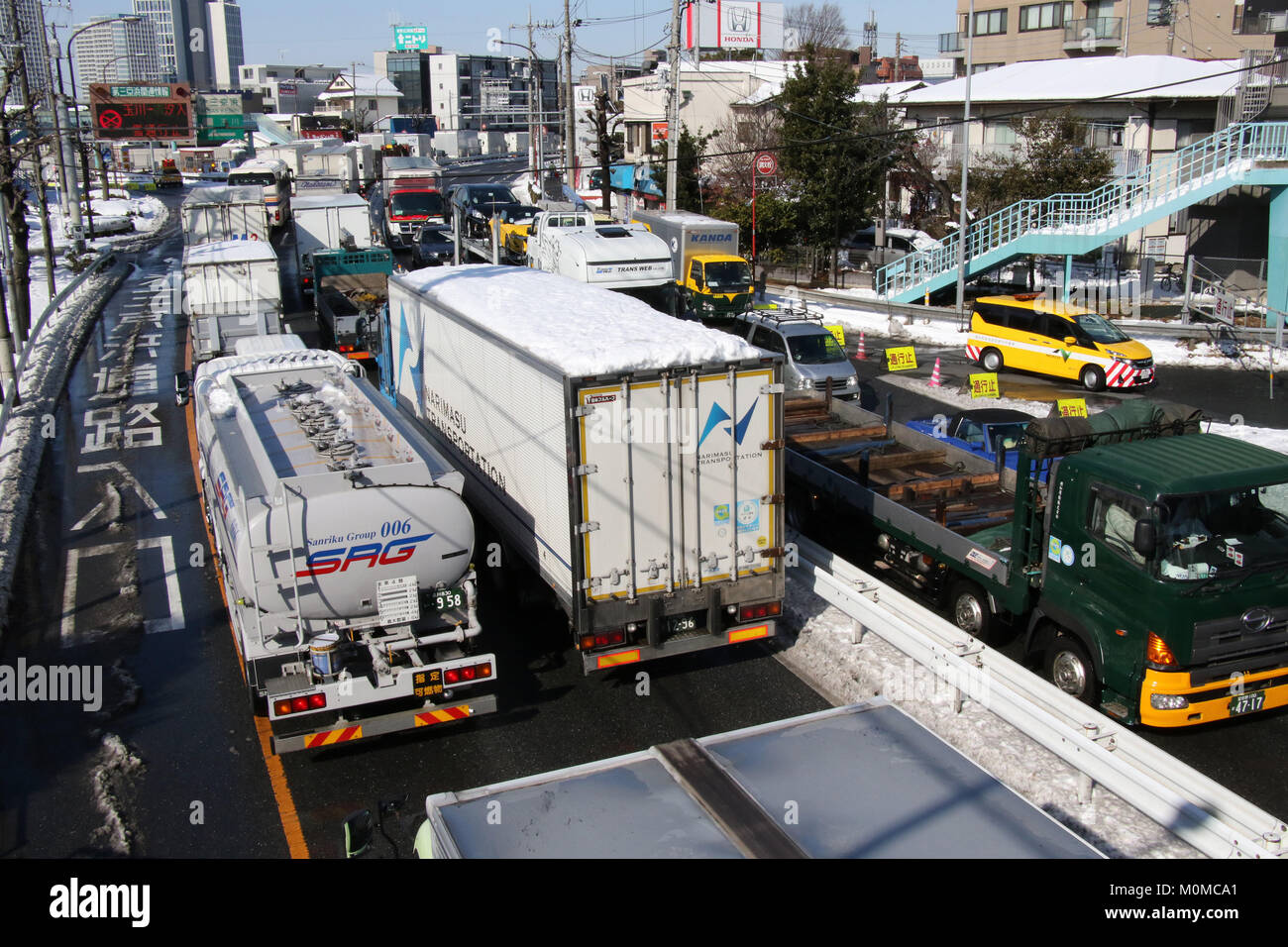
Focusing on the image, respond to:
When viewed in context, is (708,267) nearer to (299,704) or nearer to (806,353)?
(806,353)

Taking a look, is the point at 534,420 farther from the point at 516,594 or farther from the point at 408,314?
the point at 408,314

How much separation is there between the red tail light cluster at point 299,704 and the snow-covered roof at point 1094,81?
3238 cm

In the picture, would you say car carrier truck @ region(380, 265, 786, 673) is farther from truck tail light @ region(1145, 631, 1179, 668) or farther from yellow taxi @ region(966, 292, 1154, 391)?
yellow taxi @ region(966, 292, 1154, 391)

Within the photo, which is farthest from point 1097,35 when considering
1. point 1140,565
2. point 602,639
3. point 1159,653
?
point 602,639

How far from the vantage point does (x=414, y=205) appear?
1710 inches

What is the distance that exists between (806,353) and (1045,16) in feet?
129

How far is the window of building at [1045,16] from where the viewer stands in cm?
5072

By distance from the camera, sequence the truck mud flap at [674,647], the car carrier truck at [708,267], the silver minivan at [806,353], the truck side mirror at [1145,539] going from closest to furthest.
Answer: the truck side mirror at [1145,539], the truck mud flap at [674,647], the silver minivan at [806,353], the car carrier truck at [708,267]

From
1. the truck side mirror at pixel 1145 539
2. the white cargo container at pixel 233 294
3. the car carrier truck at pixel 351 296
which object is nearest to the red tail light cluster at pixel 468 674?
the truck side mirror at pixel 1145 539

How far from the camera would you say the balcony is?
161 ft

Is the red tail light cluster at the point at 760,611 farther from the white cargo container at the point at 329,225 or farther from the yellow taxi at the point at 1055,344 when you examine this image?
the white cargo container at the point at 329,225

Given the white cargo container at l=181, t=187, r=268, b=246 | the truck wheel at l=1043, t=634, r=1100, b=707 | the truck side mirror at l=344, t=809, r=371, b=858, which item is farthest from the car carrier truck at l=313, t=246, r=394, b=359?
the truck side mirror at l=344, t=809, r=371, b=858

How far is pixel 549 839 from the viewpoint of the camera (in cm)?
481

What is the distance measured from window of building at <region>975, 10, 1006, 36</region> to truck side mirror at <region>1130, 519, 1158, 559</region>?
52435mm
